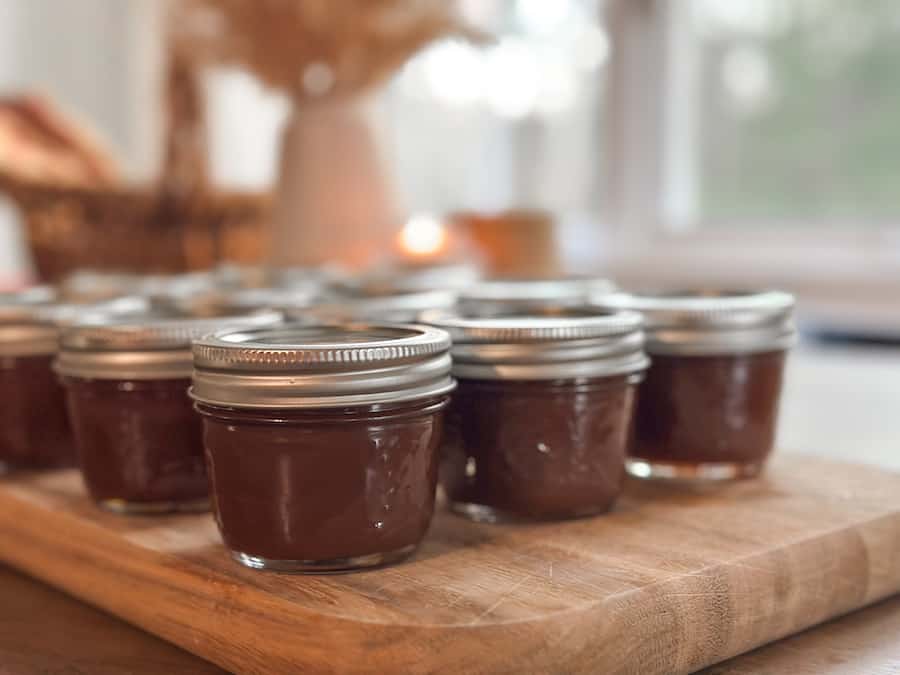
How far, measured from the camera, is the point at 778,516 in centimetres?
67

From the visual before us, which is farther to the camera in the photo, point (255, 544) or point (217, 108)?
point (217, 108)

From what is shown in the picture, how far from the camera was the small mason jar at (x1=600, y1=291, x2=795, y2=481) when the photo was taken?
2.50 feet

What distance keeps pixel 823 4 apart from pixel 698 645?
5.83ft

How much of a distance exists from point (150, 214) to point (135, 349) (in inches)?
38.1

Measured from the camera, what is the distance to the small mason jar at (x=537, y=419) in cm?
65

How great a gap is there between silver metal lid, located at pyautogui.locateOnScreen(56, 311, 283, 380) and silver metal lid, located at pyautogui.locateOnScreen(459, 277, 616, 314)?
182 mm

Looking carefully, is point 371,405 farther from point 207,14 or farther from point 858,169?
point 858,169

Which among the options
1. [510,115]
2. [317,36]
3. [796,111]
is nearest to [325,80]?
[317,36]

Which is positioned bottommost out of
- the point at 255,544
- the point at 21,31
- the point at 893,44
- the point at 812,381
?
the point at 812,381

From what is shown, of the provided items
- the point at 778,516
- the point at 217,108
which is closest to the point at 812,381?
the point at 778,516

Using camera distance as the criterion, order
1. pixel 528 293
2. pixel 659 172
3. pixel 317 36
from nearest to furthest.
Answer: pixel 528 293, pixel 317 36, pixel 659 172

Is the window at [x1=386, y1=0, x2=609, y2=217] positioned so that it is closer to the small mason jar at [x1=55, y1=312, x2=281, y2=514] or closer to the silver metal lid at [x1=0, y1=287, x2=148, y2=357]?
the silver metal lid at [x1=0, y1=287, x2=148, y2=357]

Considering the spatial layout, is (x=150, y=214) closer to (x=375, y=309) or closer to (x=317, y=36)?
(x=317, y=36)

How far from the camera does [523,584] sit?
21.1 inches
